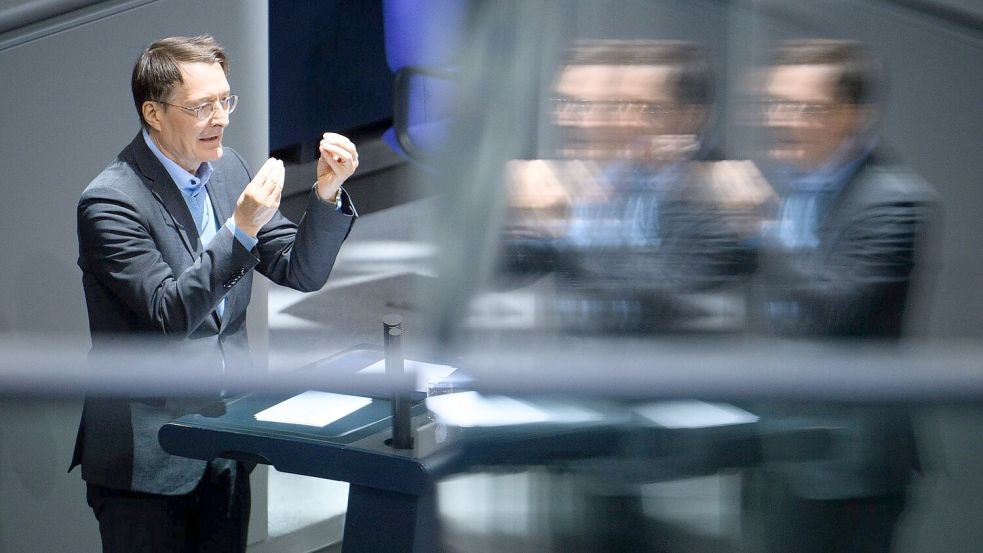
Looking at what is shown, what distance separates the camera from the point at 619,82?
4.74 feet

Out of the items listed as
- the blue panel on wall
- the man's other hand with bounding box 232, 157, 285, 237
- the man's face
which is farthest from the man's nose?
the blue panel on wall

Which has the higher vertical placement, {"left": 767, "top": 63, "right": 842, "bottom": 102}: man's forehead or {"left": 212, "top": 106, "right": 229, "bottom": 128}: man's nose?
{"left": 767, "top": 63, "right": 842, "bottom": 102}: man's forehead

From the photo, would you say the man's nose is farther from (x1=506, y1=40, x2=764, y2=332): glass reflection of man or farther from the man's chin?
(x1=506, y1=40, x2=764, y2=332): glass reflection of man

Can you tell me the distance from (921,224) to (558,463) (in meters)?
0.71

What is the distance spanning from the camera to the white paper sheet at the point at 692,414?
637mm

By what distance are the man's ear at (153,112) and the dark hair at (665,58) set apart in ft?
2.04

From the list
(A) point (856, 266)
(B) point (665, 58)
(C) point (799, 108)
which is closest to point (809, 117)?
(C) point (799, 108)

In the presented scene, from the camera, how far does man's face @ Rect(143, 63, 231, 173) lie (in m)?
1.45

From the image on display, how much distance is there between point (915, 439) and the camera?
0.65 m

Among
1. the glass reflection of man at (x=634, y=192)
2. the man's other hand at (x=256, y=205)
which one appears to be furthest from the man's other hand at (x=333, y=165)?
the glass reflection of man at (x=634, y=192)

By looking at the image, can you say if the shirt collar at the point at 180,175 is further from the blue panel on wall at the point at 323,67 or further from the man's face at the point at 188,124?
the blue panel on wall at the point at 323,67

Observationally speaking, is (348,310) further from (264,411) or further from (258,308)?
(264,411)

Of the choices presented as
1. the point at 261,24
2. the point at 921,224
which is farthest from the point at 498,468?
the point at 261,24

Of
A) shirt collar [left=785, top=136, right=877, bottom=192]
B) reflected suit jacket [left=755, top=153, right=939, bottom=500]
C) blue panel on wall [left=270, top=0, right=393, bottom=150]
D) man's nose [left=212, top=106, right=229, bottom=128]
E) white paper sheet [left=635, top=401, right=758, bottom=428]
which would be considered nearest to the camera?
white paper sheet [left=635, top=401, right=758, bottom=428]
